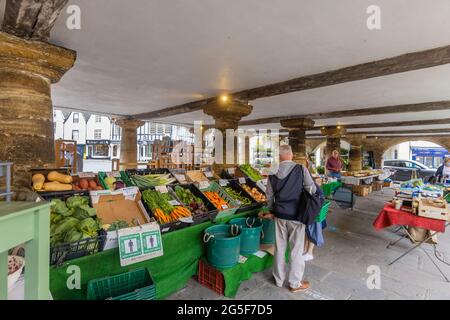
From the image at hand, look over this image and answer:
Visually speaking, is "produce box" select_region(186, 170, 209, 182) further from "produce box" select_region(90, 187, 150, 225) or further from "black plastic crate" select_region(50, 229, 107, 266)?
"black plastic crate" select_region(50, 229, 107, 266)

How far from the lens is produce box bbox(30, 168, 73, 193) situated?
8.84 ft

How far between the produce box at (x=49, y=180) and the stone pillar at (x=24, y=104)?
9 cm

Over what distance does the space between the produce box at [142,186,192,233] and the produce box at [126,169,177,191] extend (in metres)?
0.22

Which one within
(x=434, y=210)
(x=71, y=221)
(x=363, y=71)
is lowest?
(x=434, y=210)

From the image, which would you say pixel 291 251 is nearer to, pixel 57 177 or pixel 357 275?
pixel 357 275

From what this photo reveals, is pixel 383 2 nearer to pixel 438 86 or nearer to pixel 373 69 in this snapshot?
pixel 373 69

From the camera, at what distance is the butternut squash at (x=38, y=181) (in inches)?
105

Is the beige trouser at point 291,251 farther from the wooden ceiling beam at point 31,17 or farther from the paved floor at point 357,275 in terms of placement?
the wooden ceiling beam at point 31,17

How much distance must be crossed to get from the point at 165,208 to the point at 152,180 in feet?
3.36

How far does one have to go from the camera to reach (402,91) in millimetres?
5441

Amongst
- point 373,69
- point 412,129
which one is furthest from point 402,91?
point 412,129

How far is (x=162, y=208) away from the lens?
3.32 metres

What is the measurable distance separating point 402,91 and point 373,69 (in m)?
2.46

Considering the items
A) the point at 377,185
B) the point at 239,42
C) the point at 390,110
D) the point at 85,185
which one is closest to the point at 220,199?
the point at 85,185
